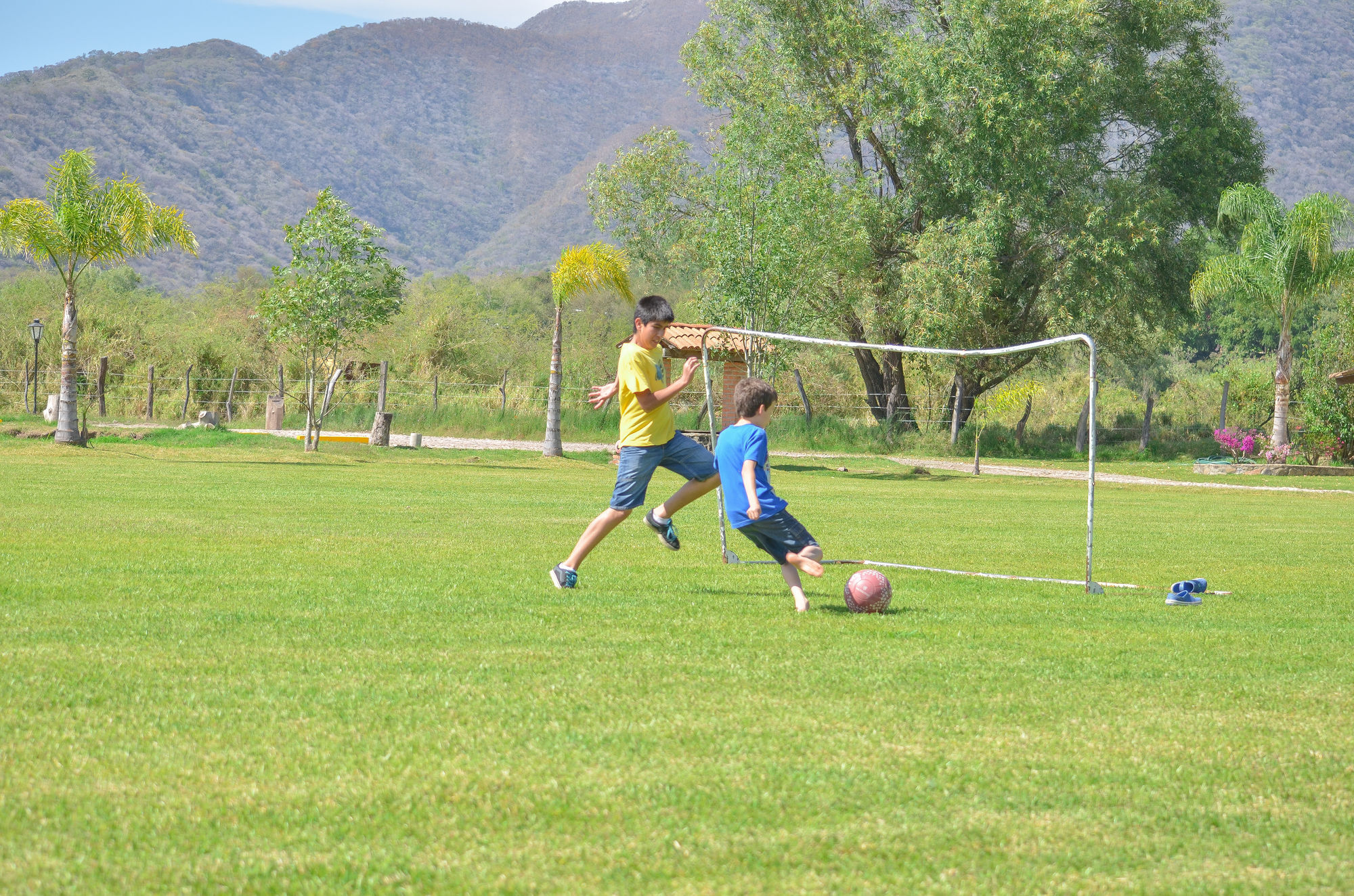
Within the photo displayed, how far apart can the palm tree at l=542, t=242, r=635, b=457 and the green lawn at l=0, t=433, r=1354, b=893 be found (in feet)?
67.2

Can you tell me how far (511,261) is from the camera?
19638cm

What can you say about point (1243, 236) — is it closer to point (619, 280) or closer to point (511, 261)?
point (619, 280)

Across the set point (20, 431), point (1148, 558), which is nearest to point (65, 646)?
point (1148, 558)

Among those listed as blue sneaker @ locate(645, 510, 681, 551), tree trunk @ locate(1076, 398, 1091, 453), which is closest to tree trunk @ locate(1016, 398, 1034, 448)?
tree trunk @ locate(1076, 398, 1091, 453)

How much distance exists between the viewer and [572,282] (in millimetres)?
30984

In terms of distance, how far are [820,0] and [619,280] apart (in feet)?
38.7

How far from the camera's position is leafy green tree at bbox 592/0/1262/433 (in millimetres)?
33625

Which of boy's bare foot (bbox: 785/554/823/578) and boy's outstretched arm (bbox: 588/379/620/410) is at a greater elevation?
boy's outstretched arm (bbox: 588/379/620/410)

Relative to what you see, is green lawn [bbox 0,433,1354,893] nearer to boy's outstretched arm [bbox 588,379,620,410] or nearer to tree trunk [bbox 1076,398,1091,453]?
boy's outstretched arm [bbox 588,379,620,410]

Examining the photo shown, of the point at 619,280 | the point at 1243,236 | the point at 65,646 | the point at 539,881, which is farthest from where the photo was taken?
the point at 1243,236

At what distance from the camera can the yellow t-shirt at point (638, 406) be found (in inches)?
330

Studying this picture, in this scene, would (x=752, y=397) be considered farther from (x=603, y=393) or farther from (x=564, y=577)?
(x=564, y=577)

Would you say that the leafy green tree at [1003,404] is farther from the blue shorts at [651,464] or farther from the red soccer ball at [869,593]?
the red soccer ball at [869,593]

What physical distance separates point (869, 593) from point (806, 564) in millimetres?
572
